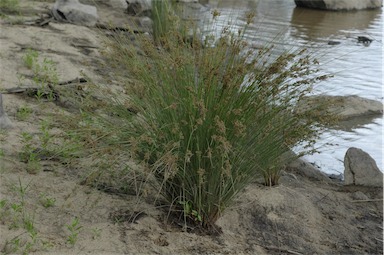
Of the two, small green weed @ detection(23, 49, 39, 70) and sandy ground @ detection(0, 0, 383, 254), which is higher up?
small green weed @ detection(23, 49, 39, 70)

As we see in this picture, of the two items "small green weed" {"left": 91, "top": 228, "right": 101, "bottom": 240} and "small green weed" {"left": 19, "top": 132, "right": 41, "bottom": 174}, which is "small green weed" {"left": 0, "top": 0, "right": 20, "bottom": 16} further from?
"small green weed" {"left": 91, "top": 228, "right": 101, "bottom": 240}

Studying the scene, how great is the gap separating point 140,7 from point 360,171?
20.3 feet

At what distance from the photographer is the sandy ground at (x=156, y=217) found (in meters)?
2.80

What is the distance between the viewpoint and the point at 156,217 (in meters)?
3.19

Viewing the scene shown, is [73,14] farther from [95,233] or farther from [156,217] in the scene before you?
[95,233]

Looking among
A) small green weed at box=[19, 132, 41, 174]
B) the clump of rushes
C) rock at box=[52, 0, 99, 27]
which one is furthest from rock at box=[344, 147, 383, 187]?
rock at box=[52, 0, 99, 27]

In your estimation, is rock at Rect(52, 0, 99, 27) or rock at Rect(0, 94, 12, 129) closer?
rock at Rect(0, 94, 12, 129)

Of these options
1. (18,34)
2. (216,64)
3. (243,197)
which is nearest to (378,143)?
(243,197)

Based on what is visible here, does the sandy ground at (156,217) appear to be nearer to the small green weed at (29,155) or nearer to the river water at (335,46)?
the small green weed at (29,155)

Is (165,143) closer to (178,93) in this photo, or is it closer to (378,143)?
(178,93)

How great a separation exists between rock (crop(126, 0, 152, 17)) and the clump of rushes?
264 inches

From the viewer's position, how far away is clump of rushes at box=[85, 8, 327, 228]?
9.73 ft

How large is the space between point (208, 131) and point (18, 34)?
161 inches

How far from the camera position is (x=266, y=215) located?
354 centimetres
